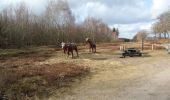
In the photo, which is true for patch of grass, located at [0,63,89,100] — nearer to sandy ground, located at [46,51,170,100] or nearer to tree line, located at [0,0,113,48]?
sandy ground, located at [46,51,170,100]

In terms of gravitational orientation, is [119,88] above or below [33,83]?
below

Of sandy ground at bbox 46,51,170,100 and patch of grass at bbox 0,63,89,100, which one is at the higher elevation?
patch of grass at bbox 0,63,89,100

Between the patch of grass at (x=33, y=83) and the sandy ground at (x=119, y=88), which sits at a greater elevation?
the patch of grass at (x=33, y=83)

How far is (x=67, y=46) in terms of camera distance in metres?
38.7

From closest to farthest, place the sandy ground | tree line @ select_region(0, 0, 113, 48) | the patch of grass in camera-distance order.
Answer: the sandy ground, the patch of grass, tree line @ select_region(0, 0, 113, 48)

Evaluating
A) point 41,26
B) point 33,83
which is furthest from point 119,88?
point 41,26

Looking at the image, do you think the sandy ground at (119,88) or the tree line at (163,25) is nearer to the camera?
the sandy ground at (119,88)

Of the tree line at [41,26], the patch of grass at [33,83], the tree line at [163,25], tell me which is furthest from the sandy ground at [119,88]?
the tree line at [163,25]

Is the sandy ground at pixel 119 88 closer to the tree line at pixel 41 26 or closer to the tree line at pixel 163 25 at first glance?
the tree line at pixel 41 26

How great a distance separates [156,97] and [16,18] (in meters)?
68.0

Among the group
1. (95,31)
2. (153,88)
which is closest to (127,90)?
(153,88)

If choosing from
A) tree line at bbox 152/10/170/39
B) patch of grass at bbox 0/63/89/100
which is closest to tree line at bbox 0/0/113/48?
tree line at bbox 152/10/170/39

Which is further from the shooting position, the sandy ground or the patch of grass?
the patch of grass

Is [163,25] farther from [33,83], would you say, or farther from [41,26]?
[33,83]
